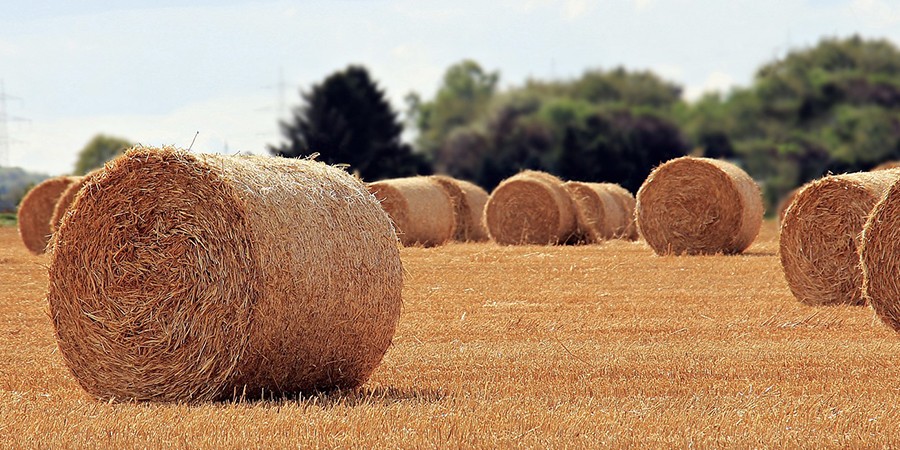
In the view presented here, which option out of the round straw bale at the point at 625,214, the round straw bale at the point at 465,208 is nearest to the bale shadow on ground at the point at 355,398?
the round straw bale at the point at 465,208

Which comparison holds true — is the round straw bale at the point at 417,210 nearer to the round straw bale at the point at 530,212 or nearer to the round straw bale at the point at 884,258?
the round straw bale at the point at 530,212

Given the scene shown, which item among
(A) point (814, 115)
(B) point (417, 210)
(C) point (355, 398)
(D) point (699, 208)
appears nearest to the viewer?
(C) point (355, 398)

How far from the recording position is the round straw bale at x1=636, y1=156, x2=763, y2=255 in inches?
856

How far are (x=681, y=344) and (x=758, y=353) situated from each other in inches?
33.6

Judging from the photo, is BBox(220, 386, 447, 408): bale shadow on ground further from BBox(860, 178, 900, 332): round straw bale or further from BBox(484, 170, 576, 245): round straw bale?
BBox(484, 170, 576, 245): round straw bale

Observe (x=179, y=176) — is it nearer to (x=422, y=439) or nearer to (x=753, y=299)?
(x=422, y=439)

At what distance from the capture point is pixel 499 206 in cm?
2669

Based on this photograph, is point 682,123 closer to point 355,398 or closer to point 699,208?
point 699,208

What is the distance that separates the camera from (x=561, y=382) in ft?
29.5

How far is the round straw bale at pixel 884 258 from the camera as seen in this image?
1145cm

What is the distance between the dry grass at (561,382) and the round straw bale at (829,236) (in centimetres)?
46

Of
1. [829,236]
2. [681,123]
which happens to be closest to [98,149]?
[681,123]

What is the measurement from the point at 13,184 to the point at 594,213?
3005 cm

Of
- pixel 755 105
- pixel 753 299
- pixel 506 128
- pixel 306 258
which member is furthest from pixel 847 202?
pixel 506 128
